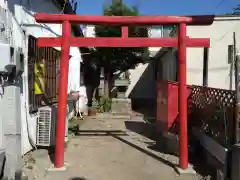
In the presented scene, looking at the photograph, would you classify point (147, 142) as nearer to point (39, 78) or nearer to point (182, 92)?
point (182, 92)

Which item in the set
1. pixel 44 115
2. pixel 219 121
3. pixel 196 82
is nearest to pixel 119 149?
pixel 44 115

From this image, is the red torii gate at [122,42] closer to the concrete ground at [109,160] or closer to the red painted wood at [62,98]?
the red painted wood at [62,98]

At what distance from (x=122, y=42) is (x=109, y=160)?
2711 mm

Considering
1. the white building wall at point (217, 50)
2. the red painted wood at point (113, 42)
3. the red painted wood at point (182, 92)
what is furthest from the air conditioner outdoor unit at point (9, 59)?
the white building wall at point (217, 50)

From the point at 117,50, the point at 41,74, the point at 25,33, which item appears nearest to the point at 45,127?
the point at 41,74

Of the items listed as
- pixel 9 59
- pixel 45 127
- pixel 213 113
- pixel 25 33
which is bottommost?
pixel 45 127

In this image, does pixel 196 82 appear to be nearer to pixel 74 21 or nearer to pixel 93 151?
pixel 93 151

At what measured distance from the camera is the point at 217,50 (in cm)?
1070

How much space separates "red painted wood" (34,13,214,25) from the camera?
18.9 ft

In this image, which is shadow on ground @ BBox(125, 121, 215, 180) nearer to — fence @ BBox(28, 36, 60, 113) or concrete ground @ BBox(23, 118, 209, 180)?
concrete ground @ BBox(23, 118, 209, 180)

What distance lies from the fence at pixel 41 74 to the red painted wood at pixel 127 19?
3.35ft

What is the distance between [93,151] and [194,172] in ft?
8.89

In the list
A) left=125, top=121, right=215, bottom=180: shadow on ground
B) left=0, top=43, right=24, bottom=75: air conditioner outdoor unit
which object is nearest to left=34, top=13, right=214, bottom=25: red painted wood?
left=0, top=43, right=24, bottom=75: air conditioner outdoor unit

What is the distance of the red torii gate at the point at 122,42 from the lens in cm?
573
